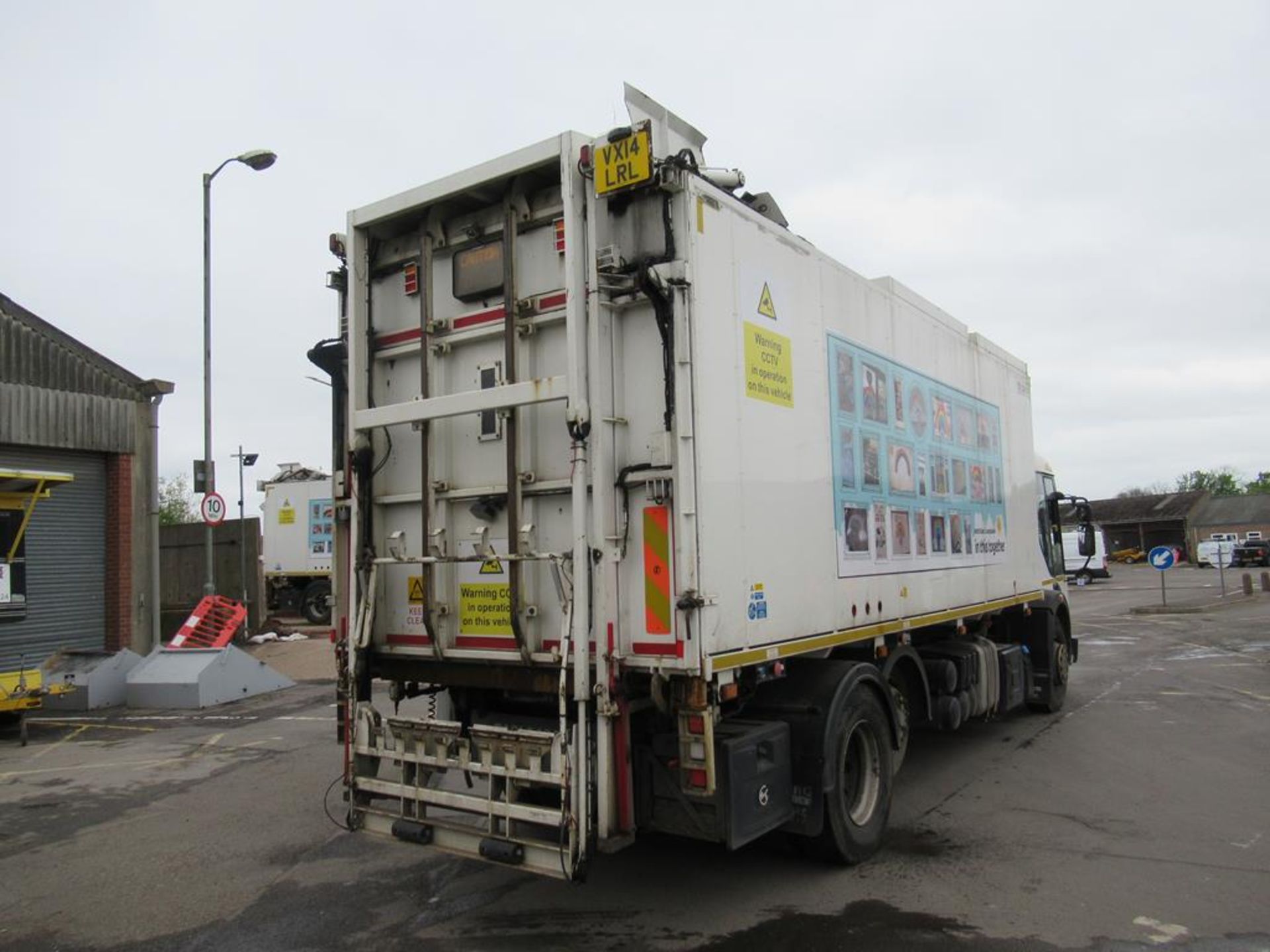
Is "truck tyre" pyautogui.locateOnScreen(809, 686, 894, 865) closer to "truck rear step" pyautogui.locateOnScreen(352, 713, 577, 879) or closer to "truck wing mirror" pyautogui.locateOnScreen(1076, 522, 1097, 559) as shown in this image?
"truck rear step" pyautogui.locateOnScreen(352, 713, 577, 879)

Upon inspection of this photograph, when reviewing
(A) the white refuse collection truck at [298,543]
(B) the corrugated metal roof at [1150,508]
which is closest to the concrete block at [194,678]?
(A) the white refuse collection truck at [298,543]

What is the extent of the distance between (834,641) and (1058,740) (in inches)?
183

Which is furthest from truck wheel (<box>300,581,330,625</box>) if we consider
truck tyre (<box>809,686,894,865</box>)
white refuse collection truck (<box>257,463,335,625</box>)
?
truck tyre (<box>809,686,894,865</box>)

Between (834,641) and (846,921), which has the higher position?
(834,641)

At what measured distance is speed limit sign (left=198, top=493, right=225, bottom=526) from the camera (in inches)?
591

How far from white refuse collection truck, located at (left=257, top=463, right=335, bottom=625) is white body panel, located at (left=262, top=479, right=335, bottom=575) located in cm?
2

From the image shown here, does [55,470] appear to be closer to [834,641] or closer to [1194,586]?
[834,641]

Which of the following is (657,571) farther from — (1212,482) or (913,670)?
(1212,482)

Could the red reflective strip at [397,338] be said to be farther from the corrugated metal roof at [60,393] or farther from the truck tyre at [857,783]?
the corrugated metal roof at [60,393]

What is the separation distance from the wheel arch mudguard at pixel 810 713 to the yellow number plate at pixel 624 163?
284 cm

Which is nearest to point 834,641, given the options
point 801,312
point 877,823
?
point 877,823

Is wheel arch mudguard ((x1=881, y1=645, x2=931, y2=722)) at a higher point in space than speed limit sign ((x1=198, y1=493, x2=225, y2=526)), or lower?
lower

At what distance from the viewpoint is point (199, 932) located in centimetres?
477

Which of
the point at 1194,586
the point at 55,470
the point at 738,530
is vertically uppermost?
the point at 55,470
